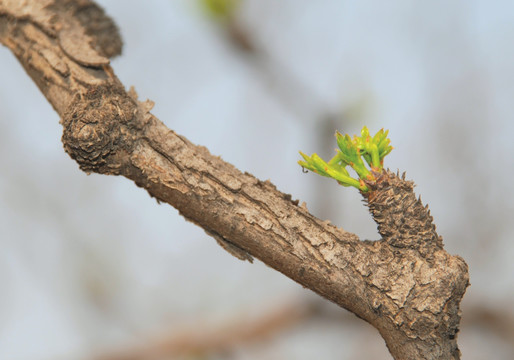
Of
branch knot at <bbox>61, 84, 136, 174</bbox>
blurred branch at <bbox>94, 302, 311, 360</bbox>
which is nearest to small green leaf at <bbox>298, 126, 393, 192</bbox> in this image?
branch knot at <bbox>61, 84, 136, 174</bbox>

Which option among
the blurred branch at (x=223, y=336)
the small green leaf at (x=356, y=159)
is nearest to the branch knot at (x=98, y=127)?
the small green leaf at (x=356, y=159)

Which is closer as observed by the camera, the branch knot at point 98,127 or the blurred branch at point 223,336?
the branch knot at point 98,127

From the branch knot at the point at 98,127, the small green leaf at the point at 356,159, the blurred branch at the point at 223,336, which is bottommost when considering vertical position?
the branch knot at the point at 98,127

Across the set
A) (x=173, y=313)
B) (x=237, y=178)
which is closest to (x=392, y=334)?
(x=237, y=178)

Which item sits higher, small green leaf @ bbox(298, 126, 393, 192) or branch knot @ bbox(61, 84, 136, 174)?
small green leaf @ bbox(298, 126, 393, 192)

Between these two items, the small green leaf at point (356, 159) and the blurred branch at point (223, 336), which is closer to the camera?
the small green leaf at point (356, 159)

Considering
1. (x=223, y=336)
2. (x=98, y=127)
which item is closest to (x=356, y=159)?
(x=98, y=127)

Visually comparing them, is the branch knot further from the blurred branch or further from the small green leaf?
the blurred branch

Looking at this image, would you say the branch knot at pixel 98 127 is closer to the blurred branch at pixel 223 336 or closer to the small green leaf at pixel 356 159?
the small green leaf at pixel 356 159

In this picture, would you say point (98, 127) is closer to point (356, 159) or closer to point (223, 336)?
point (356, 159)

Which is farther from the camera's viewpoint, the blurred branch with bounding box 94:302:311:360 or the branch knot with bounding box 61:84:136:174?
the blurred branch with bounding box 94:302:311:360

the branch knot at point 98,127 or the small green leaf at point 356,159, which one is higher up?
the small green leaf at point 356,159
